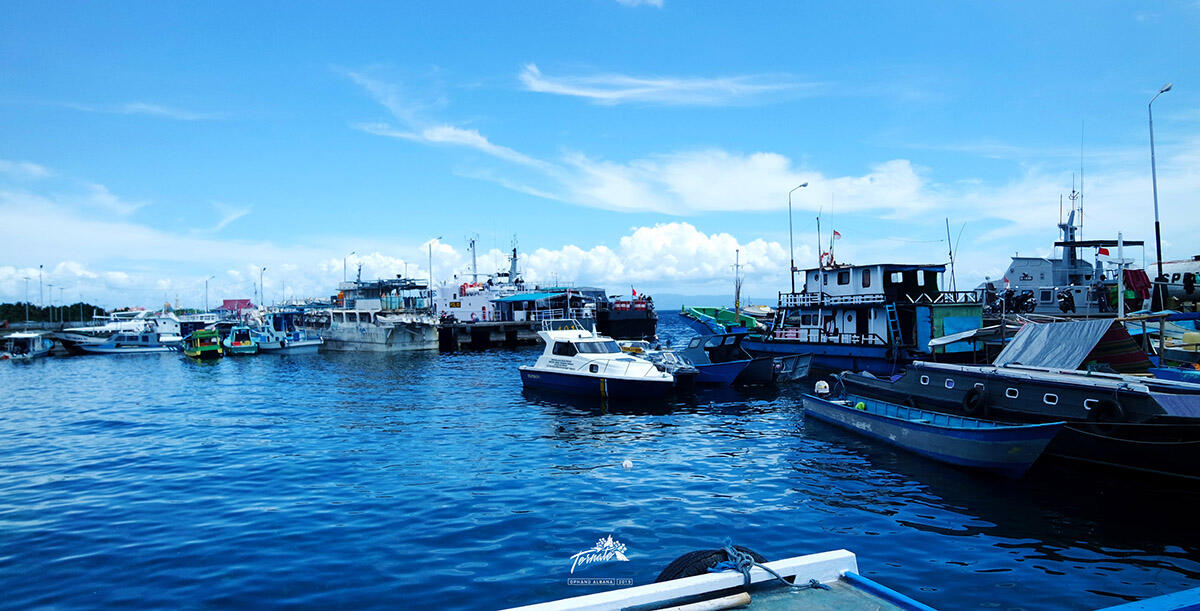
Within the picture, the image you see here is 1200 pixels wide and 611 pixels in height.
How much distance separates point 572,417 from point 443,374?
19.4m

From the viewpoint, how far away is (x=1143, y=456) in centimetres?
1398

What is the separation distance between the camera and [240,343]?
205 feet

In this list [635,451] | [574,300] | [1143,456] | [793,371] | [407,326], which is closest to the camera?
[1143,456]

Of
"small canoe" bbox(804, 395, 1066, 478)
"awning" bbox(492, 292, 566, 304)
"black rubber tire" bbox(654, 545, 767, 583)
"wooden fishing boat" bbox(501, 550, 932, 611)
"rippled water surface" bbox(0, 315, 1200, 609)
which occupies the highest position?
"awning" bbox(492, 292, 566, 304)

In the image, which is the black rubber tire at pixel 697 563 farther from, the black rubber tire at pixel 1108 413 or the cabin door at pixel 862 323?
the cabin door at pixel 862 323

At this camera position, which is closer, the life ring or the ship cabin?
the life ring

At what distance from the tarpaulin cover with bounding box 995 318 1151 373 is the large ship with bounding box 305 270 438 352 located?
5420 cm

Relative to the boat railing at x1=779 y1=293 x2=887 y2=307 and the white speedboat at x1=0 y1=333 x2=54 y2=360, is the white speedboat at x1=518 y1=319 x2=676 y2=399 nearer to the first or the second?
the boat railing at x1=779 y1=293 x2=887 y2=307

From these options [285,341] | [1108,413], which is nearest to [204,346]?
[285,341]

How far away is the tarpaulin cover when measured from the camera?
699 inches

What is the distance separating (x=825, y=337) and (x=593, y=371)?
15.1 m

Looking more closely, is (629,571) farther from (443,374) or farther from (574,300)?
(574,300)

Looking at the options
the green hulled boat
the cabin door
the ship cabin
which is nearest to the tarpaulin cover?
the ship cabin

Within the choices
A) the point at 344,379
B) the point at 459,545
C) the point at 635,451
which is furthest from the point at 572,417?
the point at 344,379
